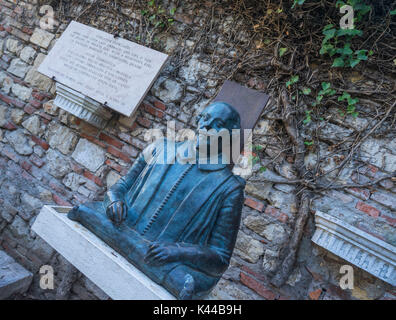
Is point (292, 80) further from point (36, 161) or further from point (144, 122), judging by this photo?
point (36, 161)

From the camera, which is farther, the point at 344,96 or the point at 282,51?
the point at 282,51

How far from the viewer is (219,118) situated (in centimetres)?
129

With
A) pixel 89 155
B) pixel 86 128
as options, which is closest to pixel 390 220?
pixel 89 155

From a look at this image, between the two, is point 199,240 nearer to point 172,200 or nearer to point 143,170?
point 172,200

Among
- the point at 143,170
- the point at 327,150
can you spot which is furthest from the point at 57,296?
A: the point at 327,150

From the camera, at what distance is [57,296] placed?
92.9 inches

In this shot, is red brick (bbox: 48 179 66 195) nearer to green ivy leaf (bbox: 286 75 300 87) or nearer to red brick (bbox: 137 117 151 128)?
red brick (bbox: 137 117 151 128)

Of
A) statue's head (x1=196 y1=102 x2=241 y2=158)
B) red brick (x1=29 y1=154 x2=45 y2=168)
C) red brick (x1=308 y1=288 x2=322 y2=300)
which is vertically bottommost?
red brick (x1=29 y1=154 x2=45 y2=168)

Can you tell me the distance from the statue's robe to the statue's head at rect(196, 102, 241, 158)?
3.6 inches

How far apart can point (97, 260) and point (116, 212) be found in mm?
210

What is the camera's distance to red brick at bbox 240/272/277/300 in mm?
1918

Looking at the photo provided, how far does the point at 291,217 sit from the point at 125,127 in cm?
156

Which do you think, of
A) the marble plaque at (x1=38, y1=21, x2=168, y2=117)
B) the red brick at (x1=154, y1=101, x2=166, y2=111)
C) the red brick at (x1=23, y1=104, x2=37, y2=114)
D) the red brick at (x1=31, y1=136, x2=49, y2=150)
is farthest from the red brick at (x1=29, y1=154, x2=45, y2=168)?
the red brick at (x1=154, y1=101, x2=166, y2=111)
